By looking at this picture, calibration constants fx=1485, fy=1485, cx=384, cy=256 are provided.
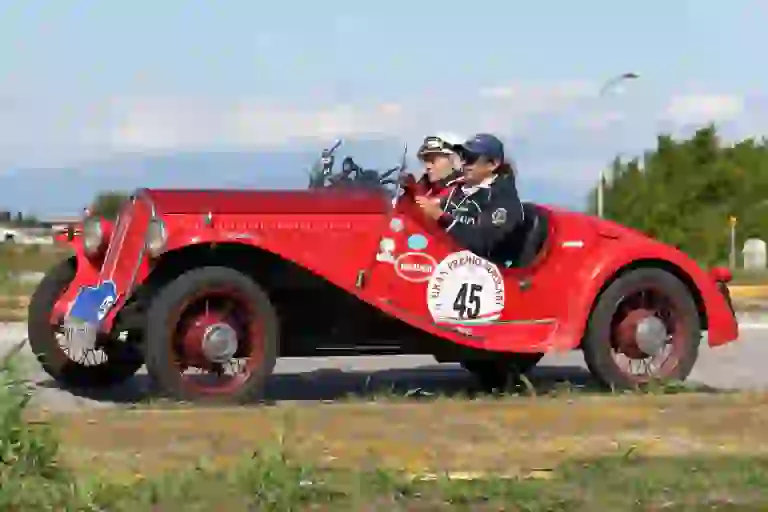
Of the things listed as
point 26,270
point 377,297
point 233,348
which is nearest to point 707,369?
point 377,297

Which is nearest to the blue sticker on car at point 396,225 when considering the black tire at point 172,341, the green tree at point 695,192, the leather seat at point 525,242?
the leather seat at point 525,242

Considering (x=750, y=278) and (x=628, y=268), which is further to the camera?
(x=750, y=278)

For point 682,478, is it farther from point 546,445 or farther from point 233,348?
point 233,348

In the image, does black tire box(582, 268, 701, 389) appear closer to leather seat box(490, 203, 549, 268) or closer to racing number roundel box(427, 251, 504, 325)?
leather seat box(490, 203, 549, 268)

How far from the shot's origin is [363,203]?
26.1 feet

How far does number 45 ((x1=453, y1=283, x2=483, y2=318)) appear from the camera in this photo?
312 inches

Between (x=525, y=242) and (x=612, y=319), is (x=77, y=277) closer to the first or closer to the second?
(x=525, y=242)

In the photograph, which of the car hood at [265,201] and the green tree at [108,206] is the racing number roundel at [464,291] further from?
the green tree at [108,206]

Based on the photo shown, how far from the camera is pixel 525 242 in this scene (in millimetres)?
8289

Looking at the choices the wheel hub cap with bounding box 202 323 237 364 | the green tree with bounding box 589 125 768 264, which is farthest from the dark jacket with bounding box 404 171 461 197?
the green tree with bounding box 589 125 768 264

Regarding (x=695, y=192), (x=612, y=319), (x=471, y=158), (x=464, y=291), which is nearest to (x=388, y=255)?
(x=464, y=291)

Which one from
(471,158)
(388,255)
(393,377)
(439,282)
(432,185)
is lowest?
(393,377)

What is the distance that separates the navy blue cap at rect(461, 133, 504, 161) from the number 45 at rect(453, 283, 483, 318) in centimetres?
79

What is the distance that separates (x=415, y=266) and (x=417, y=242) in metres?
0.13
